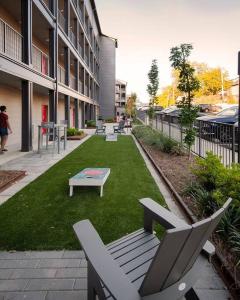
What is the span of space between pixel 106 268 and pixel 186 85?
10.2 metres

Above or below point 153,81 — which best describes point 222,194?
below

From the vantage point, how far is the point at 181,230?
5.93 ft

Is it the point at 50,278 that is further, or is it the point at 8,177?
the point at 8,177

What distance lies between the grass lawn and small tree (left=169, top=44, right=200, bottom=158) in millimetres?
3077

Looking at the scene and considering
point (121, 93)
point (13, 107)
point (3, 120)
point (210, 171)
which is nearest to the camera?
point (210, 171)

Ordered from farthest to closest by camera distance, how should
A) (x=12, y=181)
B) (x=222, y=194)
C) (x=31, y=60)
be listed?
(x=31, y=60) < (x=12, y=181) < (x=222, y=194)

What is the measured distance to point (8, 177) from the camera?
26.6 feet

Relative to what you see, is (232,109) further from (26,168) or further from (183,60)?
(26,168)

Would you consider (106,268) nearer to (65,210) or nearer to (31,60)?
A: (65,210)

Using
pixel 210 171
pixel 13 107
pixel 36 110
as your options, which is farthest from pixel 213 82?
pixel 210 171

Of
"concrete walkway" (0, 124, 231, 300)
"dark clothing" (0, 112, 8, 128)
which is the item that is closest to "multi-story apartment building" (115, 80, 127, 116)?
"dark clothing" (0, 112, 8, 128)

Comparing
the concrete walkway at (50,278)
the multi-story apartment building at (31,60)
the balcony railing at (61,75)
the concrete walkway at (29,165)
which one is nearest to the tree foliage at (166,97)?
the multi-story apartment building at (31,60)

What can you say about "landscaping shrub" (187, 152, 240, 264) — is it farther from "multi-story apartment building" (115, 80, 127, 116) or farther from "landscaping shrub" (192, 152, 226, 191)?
"multi-story apartment building" (115, 80, 127, 116)

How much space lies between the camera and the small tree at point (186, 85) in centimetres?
1131
